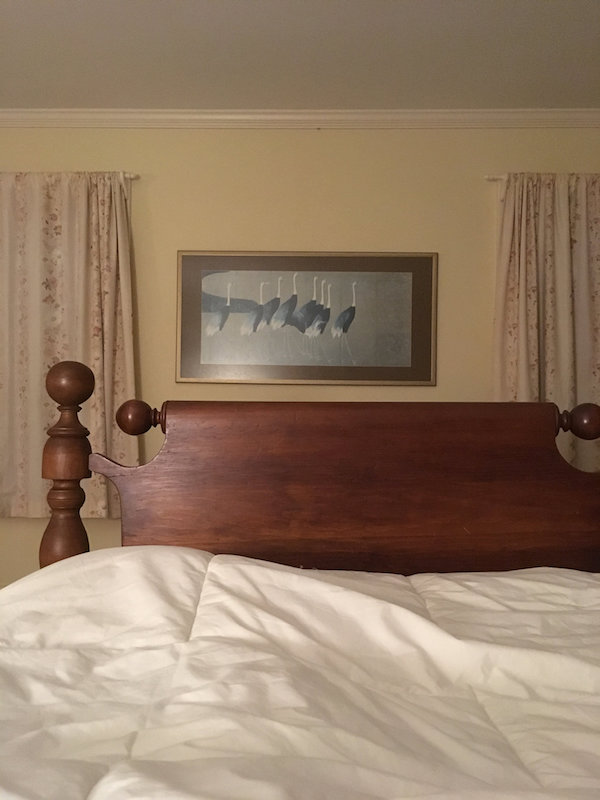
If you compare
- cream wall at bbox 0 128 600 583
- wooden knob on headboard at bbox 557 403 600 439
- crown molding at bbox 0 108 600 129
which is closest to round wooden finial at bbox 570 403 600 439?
wooden knob on headboard at bbox 557 403 600 439

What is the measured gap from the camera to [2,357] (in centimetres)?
320

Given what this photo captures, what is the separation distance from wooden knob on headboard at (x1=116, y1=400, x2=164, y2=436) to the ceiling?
1.45 metres

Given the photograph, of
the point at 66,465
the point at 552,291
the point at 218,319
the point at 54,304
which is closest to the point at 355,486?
the point at 66,465

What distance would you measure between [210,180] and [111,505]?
1563mm

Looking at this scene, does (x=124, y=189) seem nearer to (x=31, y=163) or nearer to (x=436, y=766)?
(x=31, y=163)

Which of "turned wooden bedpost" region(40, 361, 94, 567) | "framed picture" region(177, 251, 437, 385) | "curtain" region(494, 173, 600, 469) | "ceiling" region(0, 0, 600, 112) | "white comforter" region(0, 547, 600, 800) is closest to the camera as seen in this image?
"white comforter" region(0, 547, 600, 800)

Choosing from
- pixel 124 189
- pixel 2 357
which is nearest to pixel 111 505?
pixel 2 357

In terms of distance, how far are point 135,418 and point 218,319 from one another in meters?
1.59

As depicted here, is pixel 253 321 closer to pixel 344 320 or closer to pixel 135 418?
pixel 344 320

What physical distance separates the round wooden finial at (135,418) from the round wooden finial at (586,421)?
40.3 inches

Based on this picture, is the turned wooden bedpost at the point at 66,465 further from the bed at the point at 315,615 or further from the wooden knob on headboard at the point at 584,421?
the wooden knob on headboard at the point at 584,421

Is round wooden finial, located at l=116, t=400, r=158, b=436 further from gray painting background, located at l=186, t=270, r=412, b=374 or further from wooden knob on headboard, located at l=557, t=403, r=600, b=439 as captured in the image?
gray painting background, located at l=186, t=270, r=412, b=374

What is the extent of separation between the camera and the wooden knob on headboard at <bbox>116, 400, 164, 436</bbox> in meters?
1.67

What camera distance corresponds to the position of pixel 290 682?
0.85 metres
